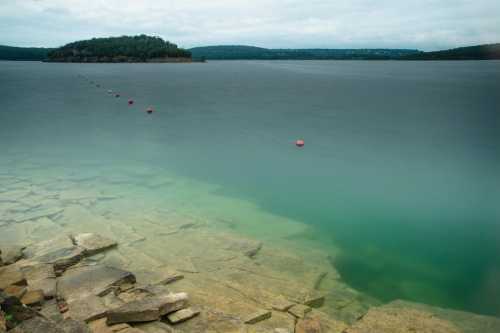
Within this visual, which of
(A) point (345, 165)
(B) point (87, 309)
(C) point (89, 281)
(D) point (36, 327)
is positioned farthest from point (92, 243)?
(A) point (345, 165)

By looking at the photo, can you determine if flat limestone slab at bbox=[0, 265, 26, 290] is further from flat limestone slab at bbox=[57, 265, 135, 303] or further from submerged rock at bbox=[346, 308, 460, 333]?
submerged rock at bbox=[346, 308, 460, 333]

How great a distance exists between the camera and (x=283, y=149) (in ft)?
84.2

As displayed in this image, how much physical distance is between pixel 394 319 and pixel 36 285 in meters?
7.20

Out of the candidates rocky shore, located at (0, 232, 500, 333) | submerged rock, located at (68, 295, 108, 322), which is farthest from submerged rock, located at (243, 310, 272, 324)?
submerged rock, located at (68, 295, 108, 322)

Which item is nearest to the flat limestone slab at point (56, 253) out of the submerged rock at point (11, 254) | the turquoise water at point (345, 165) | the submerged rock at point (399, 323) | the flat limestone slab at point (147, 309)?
the submerged rock at point (11, 254)

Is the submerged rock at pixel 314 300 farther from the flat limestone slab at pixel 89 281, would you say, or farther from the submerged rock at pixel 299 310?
the flat limestone slab at pixel 89 281

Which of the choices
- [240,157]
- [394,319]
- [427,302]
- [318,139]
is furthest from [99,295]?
[318,139]

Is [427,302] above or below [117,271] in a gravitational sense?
below

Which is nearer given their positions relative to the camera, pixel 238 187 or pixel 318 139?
pixel 238 187

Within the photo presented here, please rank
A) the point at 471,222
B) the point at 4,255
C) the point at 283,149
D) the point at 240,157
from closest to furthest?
1. the point at 4,255
2. the point at 471,222
3. the point at 240,157
4. the point at 283,149

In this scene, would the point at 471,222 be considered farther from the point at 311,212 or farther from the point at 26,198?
the point at 26,198

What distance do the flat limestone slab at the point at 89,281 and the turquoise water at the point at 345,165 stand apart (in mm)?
4913

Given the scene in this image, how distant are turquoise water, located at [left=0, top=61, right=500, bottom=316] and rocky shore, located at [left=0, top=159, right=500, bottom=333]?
1.11 meters

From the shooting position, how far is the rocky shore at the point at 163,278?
23.9 ft
